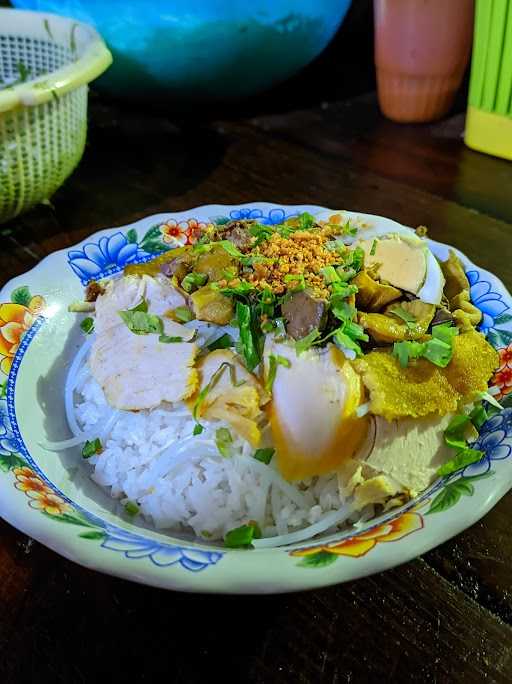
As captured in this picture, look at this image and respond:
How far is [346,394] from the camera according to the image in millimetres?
1058

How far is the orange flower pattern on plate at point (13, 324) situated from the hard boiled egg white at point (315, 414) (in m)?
0.58

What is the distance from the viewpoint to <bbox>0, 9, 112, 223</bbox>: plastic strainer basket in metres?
1.81

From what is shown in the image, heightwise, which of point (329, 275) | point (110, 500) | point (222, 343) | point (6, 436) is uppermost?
point (329, 275)

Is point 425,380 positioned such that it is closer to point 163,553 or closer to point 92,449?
point 163,553

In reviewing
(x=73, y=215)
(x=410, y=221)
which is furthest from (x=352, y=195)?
(x=73, y=215)

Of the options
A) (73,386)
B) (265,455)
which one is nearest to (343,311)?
(265,455)

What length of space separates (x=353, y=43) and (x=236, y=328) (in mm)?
2896

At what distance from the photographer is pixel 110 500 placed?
1.19 meters

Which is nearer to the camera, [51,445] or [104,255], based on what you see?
[51,445]

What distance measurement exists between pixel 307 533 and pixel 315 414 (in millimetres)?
198

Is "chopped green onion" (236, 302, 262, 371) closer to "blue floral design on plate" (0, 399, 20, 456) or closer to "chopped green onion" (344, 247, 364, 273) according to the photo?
"chopped green onion" (344, 247, 364, 273)

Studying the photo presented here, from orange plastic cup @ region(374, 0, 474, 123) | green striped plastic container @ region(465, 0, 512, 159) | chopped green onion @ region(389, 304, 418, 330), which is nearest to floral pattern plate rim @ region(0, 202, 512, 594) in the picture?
chopped green onion @ region(389, 304, 418, 330)

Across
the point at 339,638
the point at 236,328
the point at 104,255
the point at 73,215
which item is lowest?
the point at 73,215

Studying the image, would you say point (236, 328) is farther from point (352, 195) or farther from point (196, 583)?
point (352, 195)
